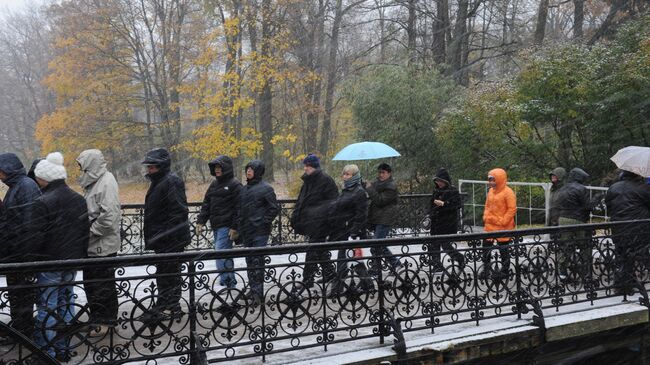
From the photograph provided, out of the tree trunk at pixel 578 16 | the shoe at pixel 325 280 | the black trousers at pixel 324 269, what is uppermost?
the tree trunk at pixel 578 16

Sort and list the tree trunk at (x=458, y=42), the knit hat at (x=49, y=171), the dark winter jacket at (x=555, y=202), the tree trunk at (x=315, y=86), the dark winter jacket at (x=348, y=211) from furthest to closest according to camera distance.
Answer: the tree trunk at (x=315, y=86) → the tree trunk at (x=458, y=42) → the dark winter jacket at (x=555, y=202) → the dark winter jacket at (x=348, y=211) → the knit hat at (x=49, y=171)

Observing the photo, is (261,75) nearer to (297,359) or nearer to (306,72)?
(306,72)

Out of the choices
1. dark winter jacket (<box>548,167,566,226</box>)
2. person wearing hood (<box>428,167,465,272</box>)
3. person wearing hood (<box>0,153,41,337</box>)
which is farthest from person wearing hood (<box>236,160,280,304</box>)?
dark winter jacket (<box>548,167,566,226</box>)

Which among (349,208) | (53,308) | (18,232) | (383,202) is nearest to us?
(53,308)

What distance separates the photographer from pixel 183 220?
7.00 m

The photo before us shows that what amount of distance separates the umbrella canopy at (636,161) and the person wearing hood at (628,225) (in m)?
0.13

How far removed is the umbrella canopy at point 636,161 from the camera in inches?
303

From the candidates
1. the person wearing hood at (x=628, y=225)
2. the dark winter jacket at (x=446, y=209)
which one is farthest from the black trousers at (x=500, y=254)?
the dark winter jacket at (x=446, y=209)

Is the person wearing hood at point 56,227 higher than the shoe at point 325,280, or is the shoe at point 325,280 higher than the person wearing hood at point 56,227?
the person wearing hood at point 56,227

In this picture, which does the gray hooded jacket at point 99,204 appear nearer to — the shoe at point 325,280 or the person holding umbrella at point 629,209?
the shoe at point 325,280

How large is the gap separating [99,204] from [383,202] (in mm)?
4615

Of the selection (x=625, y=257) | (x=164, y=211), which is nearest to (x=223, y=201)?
(x=164, y=211)

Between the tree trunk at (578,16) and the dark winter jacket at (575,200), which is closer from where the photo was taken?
the dark winter jacket at (575,200)

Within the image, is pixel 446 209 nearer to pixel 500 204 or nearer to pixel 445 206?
pixel 445 206
